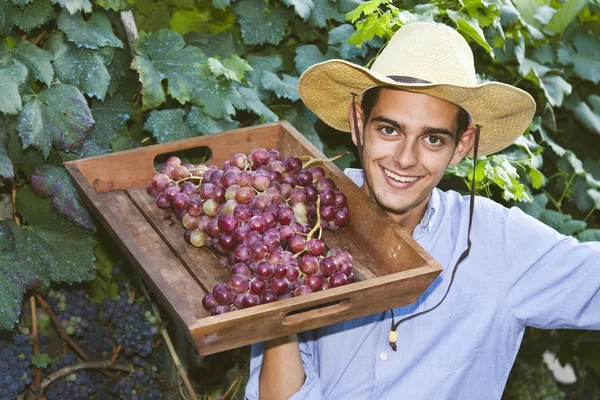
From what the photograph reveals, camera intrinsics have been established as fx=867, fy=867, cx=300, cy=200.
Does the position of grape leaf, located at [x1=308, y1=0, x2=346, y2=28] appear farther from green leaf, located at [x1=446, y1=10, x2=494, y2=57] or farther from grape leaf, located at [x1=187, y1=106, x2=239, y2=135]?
grape leaf, located at [x1=187, y1=106, x2=239, y2=135]

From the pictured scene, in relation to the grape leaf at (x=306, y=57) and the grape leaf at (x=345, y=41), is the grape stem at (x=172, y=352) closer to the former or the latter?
the grape leaf at (x=306, y=57)

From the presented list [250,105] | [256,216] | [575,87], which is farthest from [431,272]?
[575,87]

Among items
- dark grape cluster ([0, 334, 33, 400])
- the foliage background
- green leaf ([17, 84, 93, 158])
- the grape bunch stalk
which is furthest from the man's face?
dark grape cluster ([0, 334, 33, 400])

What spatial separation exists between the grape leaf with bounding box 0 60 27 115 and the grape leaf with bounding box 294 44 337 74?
845 mm

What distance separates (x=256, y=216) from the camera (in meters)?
1.71

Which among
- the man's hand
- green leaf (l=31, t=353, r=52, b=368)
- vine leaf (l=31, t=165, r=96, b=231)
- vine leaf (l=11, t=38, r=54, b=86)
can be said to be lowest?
green leaf (l=31, t=353, r=52, b=368)

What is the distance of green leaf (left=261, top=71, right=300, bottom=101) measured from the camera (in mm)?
2567

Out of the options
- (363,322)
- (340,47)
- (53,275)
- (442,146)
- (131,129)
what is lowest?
(53,275)

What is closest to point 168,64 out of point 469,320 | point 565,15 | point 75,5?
point 75,5

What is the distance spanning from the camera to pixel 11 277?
2.24 m

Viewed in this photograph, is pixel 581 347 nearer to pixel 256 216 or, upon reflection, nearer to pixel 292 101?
pixel 292 101

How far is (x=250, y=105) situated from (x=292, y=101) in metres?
0.26

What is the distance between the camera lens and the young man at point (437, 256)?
1918 mm

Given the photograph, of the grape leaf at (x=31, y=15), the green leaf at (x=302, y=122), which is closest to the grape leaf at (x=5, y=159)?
the grape leaf at (x=31, y=15)
